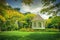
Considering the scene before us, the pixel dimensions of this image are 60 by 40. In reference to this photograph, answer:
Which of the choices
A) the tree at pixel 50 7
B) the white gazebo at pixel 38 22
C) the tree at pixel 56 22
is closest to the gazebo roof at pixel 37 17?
the white gazebo at pixel 38 22

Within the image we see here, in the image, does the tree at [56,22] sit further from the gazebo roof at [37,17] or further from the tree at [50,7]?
the gazebo roof at [37,17]

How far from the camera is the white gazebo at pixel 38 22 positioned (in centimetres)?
309

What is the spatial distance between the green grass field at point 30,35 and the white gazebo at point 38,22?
0.48ft

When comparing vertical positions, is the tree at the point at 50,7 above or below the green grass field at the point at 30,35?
above

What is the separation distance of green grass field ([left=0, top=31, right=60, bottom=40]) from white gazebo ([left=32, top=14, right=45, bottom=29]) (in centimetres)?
15

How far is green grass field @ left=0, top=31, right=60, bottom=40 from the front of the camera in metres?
3.07

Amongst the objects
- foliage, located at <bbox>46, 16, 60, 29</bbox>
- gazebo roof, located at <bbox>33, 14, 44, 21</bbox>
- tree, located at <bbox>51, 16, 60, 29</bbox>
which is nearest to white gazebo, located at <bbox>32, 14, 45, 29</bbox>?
gazebo roof, located at <bbox>33, 14, 44, 21</bbox>

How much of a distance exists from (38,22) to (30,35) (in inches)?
12.6

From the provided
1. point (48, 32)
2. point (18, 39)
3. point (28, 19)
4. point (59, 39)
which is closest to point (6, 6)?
point (28, 19)

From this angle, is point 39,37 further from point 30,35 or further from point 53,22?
point 53,22

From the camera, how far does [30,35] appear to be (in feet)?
10.2

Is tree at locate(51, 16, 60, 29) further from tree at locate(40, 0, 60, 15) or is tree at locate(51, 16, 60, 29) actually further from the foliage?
tree at locate(40, 0, 60, 15)

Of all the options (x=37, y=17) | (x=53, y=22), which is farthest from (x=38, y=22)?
(x=53, y=22)

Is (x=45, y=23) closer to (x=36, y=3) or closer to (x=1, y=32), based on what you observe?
(x=36, y=3)
